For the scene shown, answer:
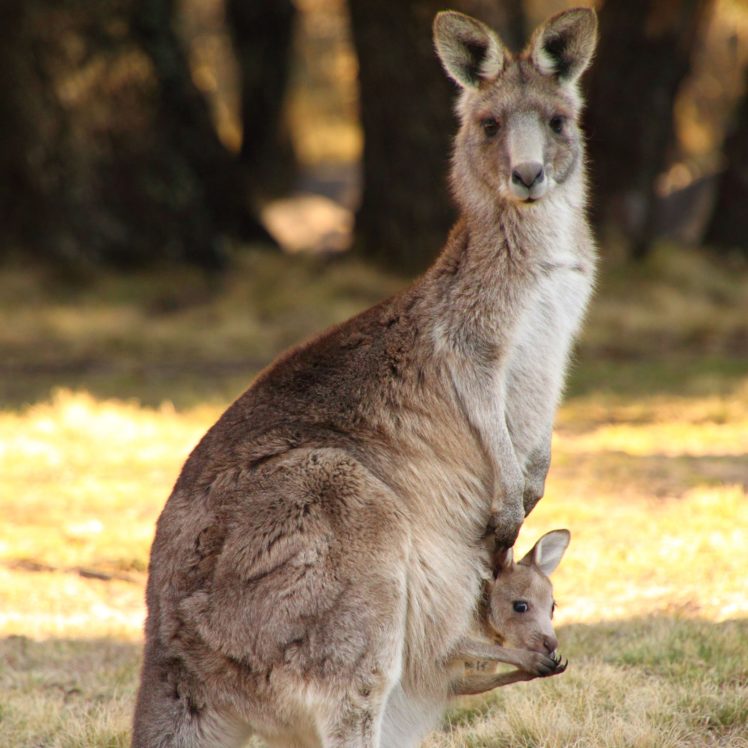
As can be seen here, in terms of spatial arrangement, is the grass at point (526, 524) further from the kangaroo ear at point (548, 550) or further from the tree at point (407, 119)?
the tree at point (407, 119)

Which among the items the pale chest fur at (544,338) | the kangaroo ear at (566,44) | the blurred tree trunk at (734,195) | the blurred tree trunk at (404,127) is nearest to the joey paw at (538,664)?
the pale chest fur at (544,338)

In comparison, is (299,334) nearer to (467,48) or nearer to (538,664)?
(467,48)

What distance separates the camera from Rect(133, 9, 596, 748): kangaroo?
3494 mm

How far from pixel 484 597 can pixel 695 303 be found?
31.0 feet

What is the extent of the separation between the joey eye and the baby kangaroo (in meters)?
1.42

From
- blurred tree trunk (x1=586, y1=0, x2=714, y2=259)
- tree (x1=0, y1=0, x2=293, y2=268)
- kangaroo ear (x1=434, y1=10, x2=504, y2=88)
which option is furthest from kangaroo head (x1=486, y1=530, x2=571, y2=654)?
blurred tree trunk (x1=586, y1=0, x2=714, y2=259)

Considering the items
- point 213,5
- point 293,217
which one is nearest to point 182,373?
point 293,217

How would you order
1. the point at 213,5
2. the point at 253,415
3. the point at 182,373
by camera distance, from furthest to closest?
1. the point at 213,5
2. the point at 182,373
3. the point at 253,415

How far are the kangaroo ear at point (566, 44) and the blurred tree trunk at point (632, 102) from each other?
29.8 feet

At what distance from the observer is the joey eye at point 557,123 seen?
4.29 metres

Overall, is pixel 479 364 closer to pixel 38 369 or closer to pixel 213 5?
pixel 38 369

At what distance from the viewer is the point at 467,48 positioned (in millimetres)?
4406

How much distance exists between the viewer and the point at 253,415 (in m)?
3.98

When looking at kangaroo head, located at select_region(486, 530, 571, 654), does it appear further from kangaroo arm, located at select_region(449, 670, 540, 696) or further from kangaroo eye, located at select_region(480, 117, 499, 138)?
kangaroo eye, located at select_region(480, 117, 499, 138)
